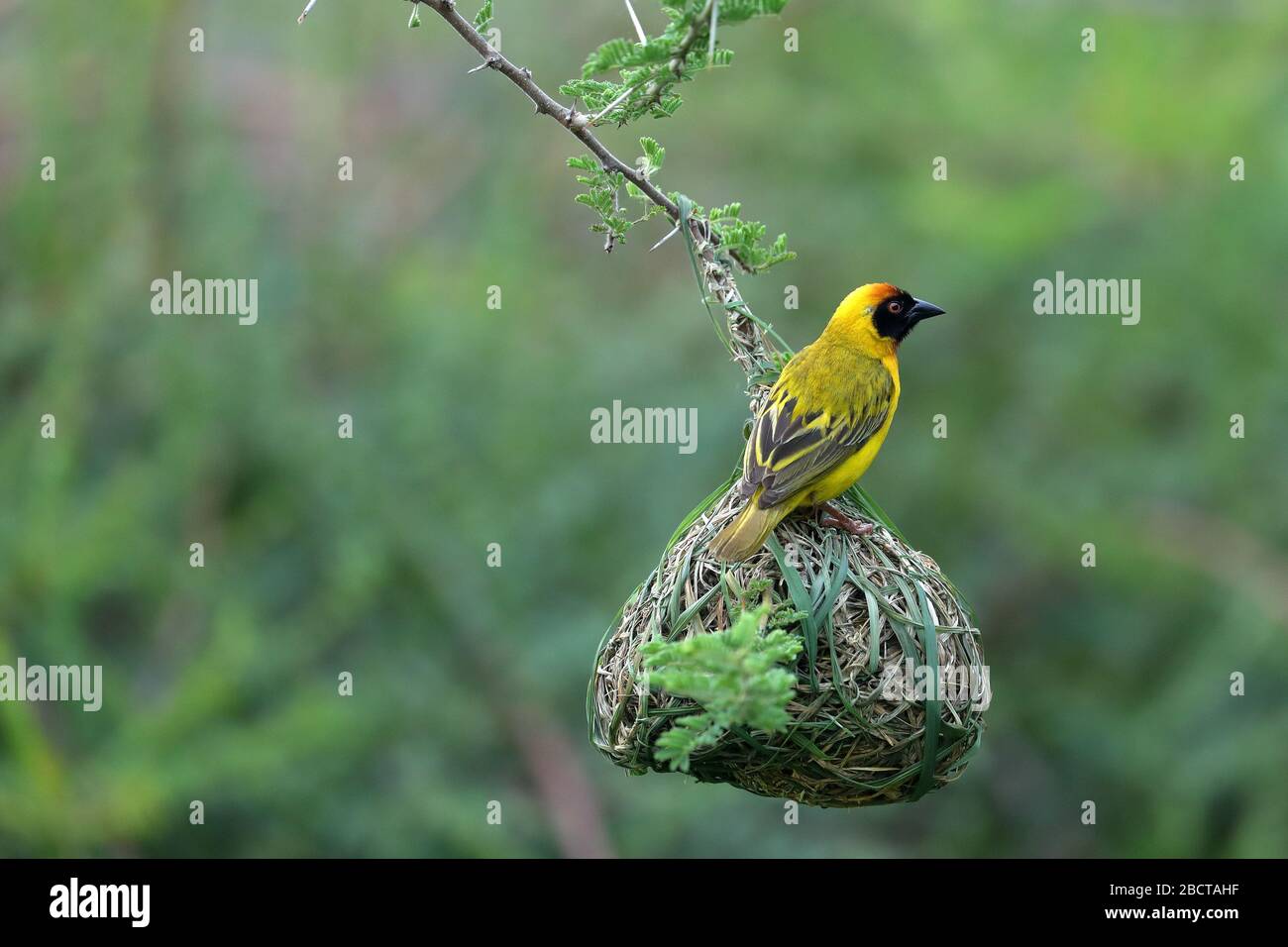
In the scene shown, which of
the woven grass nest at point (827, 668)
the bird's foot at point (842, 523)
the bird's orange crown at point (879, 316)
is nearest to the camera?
the woven grass nest at point (827, 668)

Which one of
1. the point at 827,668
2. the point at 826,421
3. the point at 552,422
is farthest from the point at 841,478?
the point at 552,422

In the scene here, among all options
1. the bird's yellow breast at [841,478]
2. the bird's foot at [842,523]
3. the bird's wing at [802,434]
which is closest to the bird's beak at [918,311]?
the bird's wing at [802,434]

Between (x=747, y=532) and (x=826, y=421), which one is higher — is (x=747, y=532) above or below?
below

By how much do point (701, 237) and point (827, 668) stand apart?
4.82 ft

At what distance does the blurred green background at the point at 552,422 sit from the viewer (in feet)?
27.9

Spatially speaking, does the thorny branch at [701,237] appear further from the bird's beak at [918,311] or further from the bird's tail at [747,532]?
the bird's beak at [918,311]

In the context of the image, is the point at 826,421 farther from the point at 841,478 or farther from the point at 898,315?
the point at 898,315

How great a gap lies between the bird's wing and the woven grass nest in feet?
0.55

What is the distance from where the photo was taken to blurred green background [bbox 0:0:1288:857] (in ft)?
27.9

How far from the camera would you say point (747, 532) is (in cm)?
416

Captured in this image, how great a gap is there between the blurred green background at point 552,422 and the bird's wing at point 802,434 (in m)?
3.97
